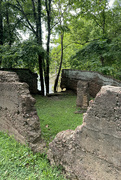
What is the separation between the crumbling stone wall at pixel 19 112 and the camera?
406cm

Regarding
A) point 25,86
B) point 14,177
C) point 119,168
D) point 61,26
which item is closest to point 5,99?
point 25,86

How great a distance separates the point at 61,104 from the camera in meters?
9.90

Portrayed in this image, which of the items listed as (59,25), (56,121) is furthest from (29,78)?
(56,121)

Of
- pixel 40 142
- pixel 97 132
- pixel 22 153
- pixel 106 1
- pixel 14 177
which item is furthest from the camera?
pixel 106 1

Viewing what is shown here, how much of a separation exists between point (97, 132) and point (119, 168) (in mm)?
715

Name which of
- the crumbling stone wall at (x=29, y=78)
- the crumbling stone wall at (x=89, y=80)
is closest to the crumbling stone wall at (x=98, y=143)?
the crumbling stone wall at (x=89, y=80)

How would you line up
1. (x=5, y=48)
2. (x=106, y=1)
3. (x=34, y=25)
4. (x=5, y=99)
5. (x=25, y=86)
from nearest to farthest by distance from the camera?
(x=25, y=86)
(x=5, y=99)
(x=5, y=48)
(x=106, y=1)
(x=34, y=25)

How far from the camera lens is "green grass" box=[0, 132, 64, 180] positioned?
317 cm

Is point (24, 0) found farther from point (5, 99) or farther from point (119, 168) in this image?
point (119, 168)

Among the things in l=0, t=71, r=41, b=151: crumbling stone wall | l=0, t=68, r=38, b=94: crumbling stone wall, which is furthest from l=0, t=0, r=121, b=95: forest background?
l=0, t=71, r=41, b=151: crumbling stone wall

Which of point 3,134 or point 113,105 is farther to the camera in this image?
point 3,134

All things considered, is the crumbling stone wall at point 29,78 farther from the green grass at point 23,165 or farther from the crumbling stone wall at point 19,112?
the green grass at point 23,165

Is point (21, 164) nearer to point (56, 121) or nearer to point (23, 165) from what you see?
point (23, 165)

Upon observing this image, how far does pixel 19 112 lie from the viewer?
432 centimetres
